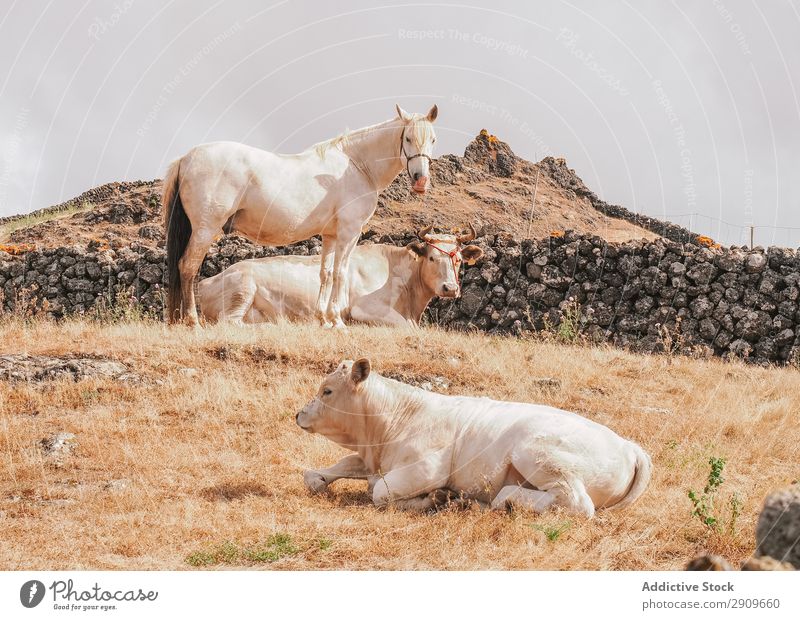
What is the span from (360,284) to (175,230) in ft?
14.0

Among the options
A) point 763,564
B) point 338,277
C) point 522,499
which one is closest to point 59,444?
point 522,499

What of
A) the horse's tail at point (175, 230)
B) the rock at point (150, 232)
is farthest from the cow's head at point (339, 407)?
the rock at point (150, 232)

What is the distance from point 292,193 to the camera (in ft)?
48.9

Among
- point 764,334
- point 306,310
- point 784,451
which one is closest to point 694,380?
point 784,451

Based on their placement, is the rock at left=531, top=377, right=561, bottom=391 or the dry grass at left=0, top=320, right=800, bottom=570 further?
the rock at left=531, top=377, right=561, bottom=391

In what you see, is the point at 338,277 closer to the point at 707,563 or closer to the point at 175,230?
the point at 175,230

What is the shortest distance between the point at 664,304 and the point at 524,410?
39.5 ft

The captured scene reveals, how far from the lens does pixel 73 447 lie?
9.69 metres

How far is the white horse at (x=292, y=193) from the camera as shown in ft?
46.7

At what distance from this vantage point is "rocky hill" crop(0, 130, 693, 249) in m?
31.8

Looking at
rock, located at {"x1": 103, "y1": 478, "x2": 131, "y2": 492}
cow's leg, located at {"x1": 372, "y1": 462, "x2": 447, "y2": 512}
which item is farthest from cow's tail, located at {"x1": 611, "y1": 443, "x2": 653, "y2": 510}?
rock, located at {"x1": 103, "y1": 478, "x2": 131, "y2": 492}

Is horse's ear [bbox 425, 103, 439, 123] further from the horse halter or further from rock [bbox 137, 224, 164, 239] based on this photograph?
rock [bbox 137, 224, 164, 239]

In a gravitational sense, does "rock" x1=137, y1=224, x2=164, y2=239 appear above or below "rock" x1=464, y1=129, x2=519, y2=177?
below

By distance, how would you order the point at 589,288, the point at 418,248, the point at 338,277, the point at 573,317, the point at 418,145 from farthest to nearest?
→ 1. the point at 589,288
2. the point at 573,317
3. the point at 418,248
4. the point at 338,277
5. the point at 418,145
